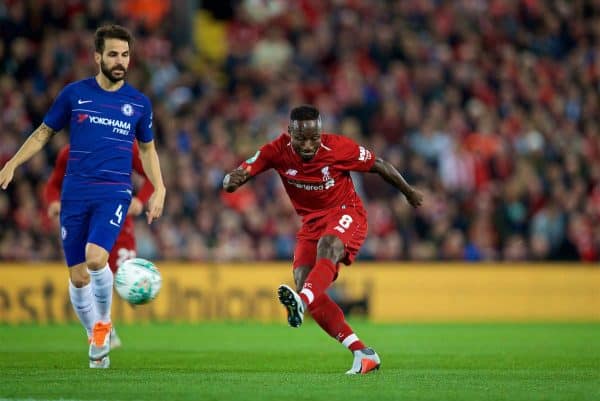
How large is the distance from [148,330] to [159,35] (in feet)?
28.4

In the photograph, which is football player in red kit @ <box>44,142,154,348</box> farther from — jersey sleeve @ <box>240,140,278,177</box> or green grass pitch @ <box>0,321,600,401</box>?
jersey sleeve @ <box>240,140,278,177</box>

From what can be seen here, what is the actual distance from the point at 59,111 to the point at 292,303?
2.84 metres

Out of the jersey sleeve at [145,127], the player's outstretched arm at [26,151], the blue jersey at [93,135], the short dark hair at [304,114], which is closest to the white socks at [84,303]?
the blue jersey at [93,135]

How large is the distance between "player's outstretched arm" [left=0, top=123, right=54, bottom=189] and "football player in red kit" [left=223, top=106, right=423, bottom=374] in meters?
1.65

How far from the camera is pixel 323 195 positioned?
10156mm

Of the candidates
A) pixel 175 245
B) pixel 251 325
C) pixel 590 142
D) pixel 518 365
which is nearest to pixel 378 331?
pixel 251 325

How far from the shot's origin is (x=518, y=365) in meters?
11.0

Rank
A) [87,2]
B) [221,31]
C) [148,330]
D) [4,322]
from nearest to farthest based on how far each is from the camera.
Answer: [148,330] < [4,322] < [87,2] < [221,31]

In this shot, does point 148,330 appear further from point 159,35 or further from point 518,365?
point 159,35

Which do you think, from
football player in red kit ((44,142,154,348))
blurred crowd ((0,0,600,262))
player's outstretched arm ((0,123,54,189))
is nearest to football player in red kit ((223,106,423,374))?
player's outstretched arm ((0,123,54,189))

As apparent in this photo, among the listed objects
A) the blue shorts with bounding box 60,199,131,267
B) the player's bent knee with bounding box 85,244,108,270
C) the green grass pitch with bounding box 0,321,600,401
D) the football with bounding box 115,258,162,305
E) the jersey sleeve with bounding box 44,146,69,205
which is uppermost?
the jersey sleeve with bounding box 44,146,69,205

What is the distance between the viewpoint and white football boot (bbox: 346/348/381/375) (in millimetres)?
9784

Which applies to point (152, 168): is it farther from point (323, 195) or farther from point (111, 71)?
point (323, 195)

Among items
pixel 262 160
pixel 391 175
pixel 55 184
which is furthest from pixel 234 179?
pixel 55 184
